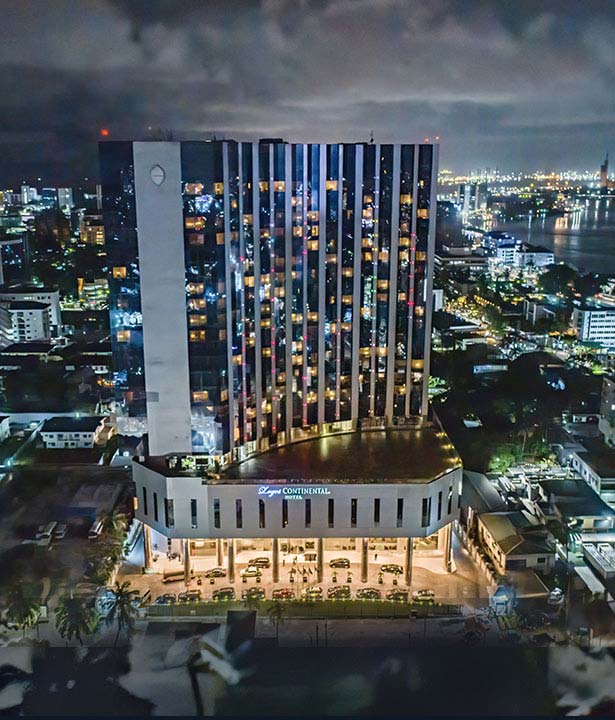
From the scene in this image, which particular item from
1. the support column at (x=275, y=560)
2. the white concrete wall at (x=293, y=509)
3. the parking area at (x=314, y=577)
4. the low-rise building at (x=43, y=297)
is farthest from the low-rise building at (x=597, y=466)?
the low-rise building at (x=43, y=297)

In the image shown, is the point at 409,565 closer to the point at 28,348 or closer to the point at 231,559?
the point at 231,559

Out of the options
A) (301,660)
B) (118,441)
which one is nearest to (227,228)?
(301,660)

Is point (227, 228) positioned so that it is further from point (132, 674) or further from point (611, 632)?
point (611, 632)

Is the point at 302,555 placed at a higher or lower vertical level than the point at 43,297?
lower

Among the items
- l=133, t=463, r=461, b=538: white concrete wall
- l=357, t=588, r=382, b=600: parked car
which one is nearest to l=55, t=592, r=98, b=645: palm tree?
l=133, t=463, r=461, b=538: white concrete wall

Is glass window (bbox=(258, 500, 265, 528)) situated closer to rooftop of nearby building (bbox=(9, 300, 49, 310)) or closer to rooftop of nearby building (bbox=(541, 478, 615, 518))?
rooftop of nearby building (bbox=(541, 478, 615, 518))

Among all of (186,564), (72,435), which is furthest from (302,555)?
(72,435)

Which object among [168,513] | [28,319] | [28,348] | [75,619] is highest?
[28,319]
